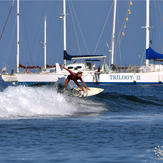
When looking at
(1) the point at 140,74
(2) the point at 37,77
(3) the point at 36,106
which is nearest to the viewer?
(3) the point at 36,106

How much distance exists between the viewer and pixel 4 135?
11.9 metres

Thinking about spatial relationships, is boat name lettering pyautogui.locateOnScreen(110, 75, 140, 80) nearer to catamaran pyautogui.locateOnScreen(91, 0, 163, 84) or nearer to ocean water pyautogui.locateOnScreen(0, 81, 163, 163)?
catamaran pyautogui.locateOnScreen(91, 0, 163, 84)

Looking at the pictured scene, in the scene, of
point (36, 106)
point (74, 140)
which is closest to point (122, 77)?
point (36, 106)

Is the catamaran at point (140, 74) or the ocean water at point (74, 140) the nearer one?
the ocean water at point (74, 140)

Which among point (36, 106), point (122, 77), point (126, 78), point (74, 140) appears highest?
point (74, 140)

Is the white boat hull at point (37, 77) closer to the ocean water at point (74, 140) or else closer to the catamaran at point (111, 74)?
the catamaran at point (111, 74)

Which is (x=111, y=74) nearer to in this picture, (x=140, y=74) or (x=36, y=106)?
(x=140, y=74)

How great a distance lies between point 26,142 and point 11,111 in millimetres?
7481

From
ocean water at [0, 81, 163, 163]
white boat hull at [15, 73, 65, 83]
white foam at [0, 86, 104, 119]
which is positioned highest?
ocean water at [0, 81, 163, 163]

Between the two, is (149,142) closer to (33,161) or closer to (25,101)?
(33,161)

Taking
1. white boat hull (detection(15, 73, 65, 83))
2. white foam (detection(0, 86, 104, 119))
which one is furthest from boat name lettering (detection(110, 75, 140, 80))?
white foam (detection(0, 86, 104, 119))

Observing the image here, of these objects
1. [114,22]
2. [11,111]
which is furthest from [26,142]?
[114,22]

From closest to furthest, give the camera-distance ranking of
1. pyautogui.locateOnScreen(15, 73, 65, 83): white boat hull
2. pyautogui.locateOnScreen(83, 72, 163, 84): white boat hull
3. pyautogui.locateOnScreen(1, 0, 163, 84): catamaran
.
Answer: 1. pyautogui.locateOnScreen(1, 0, 163, 84): catamaran
2. pyautogui.locateOnScreen(83, 72, 163, 84): white boat hull
3. pyautogui.locateOnScreen(15, 73, 65, 83): white boat hull

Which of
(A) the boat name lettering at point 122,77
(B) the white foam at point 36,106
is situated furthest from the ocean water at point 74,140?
(A) the boat name lettering at point 122,77
